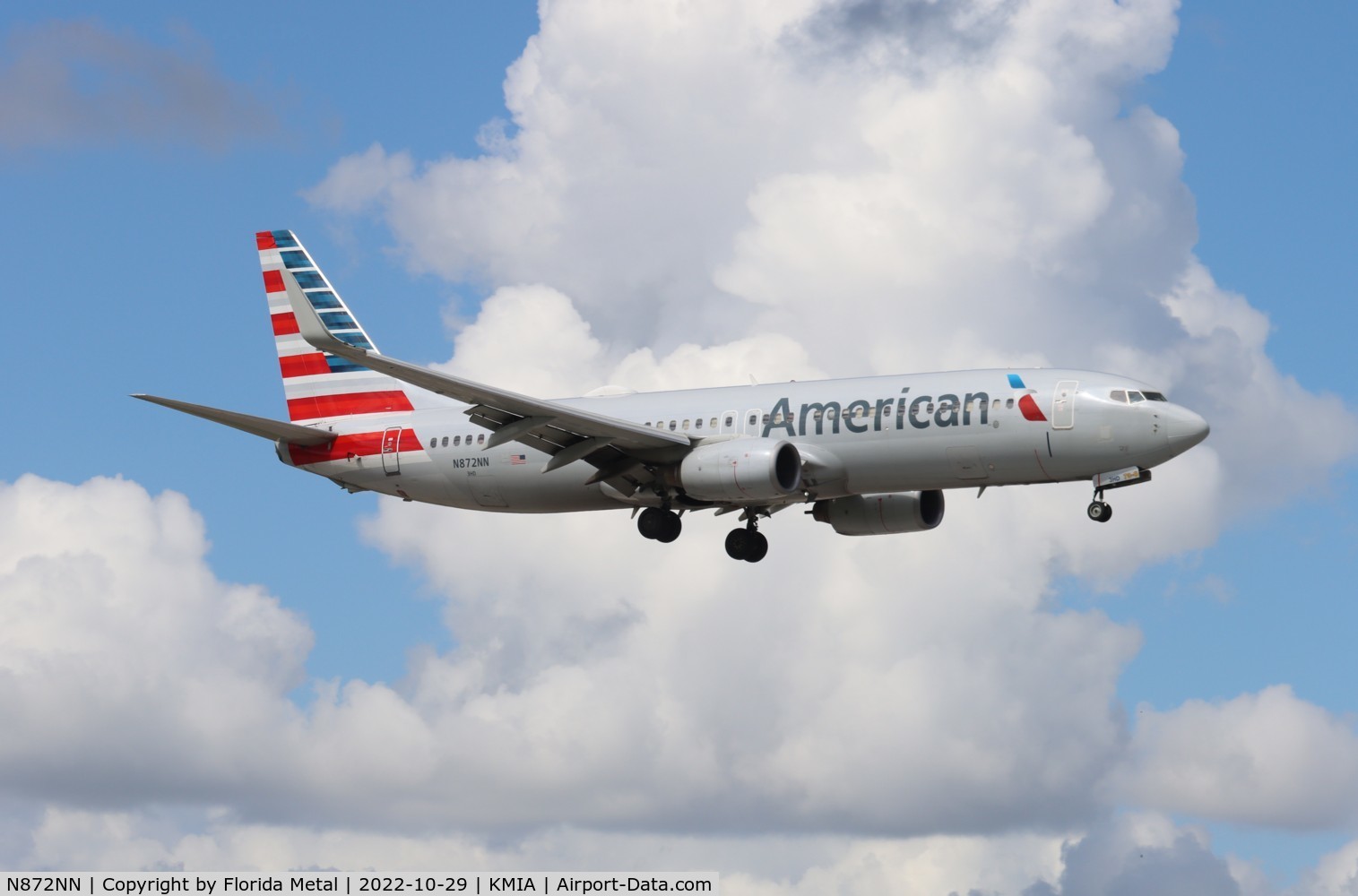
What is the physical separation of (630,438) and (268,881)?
58.3 feet

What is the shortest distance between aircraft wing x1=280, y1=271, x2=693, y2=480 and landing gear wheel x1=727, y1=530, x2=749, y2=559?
585 centimetres

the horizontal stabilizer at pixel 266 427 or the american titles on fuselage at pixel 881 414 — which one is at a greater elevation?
the horizontal stabilizer at pixel 266 427

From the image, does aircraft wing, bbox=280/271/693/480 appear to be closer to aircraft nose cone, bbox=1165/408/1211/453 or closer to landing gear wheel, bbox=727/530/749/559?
landing gear wheel, bbox=727/530/749/559

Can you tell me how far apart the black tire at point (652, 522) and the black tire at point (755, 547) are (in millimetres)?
4332

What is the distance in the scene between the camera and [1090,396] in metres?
53.9

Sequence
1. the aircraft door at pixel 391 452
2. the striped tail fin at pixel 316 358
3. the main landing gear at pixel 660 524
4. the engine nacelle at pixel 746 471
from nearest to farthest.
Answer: the engine nacelle at pixel 746 471, the main landing gear at pixel 660 524, the aircraft door at pixel 391 452, the striped tail fin at pixel 316 358

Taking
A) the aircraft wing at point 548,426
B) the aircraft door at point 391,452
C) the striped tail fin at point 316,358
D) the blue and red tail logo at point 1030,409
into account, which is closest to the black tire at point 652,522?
the aircraft wing at point 548,426

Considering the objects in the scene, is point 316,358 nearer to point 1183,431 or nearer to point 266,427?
point 266,427

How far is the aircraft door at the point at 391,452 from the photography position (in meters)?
64.2

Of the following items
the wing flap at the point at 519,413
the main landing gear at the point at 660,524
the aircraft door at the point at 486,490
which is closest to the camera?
the wing flap at the point at 519,413

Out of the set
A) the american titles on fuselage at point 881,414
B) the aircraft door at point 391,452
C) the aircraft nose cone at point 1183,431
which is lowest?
the aircraft nose cone at point 1183,431

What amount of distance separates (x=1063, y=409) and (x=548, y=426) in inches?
579

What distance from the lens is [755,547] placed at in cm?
6338

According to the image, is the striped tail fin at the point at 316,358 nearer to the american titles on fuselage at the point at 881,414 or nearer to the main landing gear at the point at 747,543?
the main landing gear at the point at 747,543
